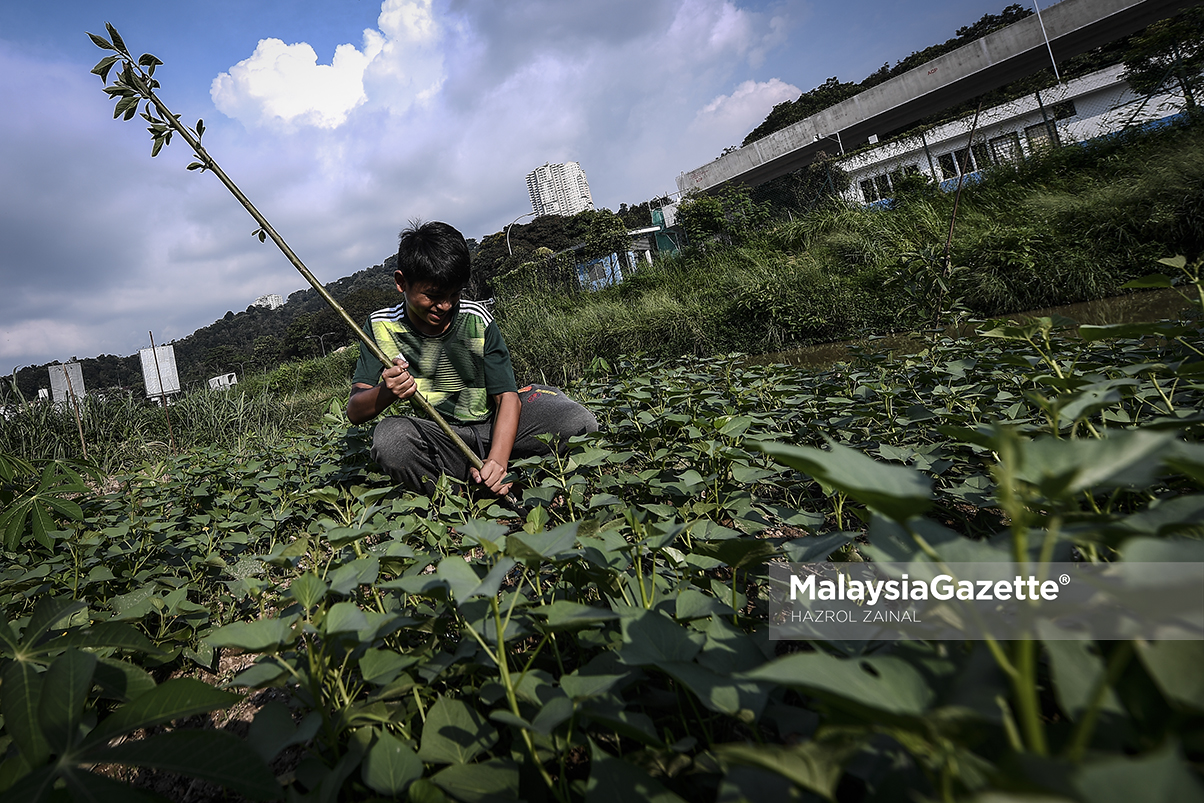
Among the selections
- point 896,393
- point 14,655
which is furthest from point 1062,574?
point 896,393

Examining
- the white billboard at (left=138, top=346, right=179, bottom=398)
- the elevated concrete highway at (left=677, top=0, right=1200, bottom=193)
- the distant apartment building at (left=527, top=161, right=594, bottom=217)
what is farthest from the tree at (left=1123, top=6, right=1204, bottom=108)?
the distant apartment building at (left=527, top=161, right=594, bottom=217)

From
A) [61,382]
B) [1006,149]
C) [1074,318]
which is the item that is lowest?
[1074,318]

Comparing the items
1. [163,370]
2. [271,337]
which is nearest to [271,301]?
[271,337]

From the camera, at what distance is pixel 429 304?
239 centimetres

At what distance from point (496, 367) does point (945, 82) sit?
20.1 m

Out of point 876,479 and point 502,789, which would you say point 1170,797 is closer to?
point 876,479

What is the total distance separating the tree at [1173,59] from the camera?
845 cm

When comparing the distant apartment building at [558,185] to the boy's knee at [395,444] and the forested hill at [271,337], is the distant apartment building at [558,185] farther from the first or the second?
the boy's knee at [395,444]

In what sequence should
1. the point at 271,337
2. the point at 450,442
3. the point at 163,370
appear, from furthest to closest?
the point at 271,337, the point at 163,370, the point at 450,442

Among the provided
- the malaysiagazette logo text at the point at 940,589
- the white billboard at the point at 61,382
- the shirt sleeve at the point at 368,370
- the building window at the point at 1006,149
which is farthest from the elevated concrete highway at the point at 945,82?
the malaysiagazette logo text at the point at 940,589

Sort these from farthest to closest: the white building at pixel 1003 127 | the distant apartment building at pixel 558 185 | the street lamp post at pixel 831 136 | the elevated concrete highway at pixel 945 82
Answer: the distant apartment building at pixel 558 185 → the street lamp post at pixel 831 136 → the elevated concrete highway at pixel 945 82 → the white building at pixel 1003 127

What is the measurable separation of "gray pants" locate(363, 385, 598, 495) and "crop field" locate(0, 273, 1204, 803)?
2.13ft

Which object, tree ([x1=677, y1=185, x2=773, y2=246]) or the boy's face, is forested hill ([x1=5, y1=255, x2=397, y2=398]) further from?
the boy's face

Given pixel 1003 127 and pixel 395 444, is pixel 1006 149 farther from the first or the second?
pixel 1003 127
